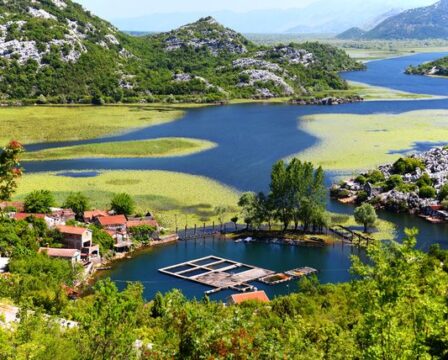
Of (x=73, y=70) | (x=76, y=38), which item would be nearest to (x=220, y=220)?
(x=73, y=70)

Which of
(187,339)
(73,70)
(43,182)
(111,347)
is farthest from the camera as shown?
(73,70)

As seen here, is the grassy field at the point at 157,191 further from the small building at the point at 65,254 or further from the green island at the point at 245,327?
the green island at the point at 245,327

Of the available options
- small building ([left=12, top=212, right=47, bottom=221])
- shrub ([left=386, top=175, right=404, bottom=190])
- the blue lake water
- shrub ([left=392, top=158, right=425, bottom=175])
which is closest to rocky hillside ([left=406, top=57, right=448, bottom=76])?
the blue lake water

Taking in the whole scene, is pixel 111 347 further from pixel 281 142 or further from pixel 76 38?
pixel 76 38

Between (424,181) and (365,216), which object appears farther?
(424,181)

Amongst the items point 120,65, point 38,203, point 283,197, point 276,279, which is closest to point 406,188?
point 283,197

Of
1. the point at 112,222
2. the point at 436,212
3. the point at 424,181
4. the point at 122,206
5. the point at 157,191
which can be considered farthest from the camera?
the point at 424,181

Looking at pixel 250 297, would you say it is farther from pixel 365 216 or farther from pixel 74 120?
pixel 74 120
